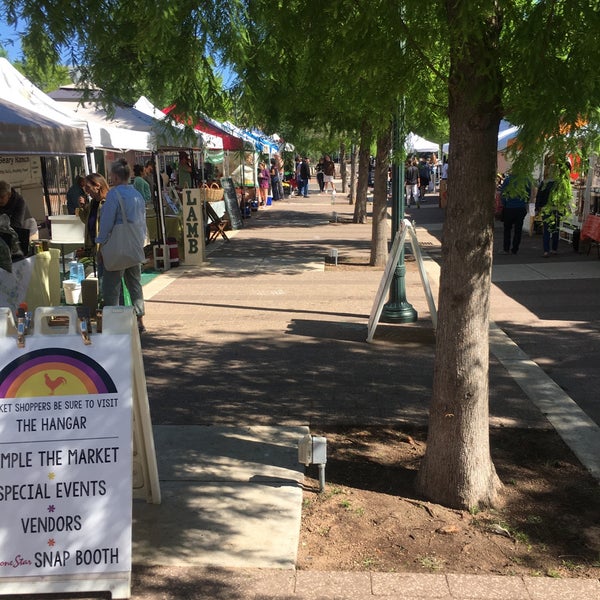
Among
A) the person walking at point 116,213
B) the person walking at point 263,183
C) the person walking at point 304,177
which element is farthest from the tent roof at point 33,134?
the person walking at point 304,177

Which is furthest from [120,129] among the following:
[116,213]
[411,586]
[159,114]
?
[411,586]

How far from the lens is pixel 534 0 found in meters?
4.17

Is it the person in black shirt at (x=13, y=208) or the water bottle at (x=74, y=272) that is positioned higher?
the person in black shirt at (x=13, y=208)

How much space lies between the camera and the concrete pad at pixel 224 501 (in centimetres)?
397

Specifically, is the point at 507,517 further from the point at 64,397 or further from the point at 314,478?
the point at 64,397

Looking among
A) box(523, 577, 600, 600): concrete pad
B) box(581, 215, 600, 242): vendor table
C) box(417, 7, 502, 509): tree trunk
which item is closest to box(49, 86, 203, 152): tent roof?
box(581, 215, 600, 242): vendor table

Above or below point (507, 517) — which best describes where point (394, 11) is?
above

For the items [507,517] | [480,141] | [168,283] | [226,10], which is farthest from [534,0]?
[168,283]

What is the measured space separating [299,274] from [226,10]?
30.3 ft

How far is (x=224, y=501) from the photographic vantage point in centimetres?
454

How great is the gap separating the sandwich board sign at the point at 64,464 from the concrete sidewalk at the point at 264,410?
0.36 metres

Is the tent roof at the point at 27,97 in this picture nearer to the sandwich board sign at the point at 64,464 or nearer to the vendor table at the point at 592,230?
the sandwich board sign at the point at 64,464

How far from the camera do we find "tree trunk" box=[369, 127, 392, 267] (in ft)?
43.4

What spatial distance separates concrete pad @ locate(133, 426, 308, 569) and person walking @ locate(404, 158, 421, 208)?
2551cm
